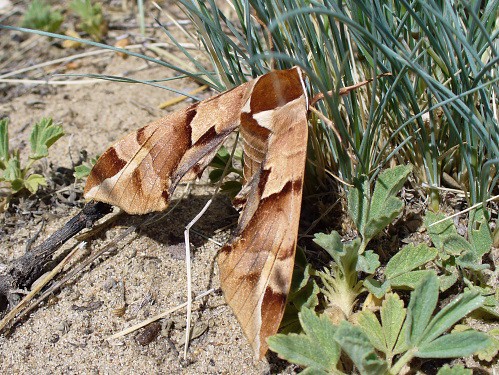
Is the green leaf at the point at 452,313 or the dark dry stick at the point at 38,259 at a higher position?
the dark dry stick at the point at 38,259

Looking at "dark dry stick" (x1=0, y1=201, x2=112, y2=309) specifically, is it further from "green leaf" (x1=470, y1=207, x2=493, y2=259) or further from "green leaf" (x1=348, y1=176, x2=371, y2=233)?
"green leaf" (x1=470, y1=207, x2=493, y2=259)

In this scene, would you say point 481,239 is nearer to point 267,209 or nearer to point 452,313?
point 452,313

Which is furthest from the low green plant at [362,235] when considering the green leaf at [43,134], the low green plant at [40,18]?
the low green plant at [40,18]

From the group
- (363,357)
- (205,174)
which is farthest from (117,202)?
(363,357)

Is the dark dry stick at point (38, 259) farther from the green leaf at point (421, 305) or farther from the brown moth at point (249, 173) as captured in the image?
the green leaf at point (421, 305)

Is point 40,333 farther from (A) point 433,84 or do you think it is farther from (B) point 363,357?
(A) point 433,84

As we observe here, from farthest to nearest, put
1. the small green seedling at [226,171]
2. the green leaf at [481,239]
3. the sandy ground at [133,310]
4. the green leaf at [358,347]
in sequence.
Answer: the small green seedling at [226,171] → the sandy ground at [133,310] → the green leaf at [481,239] → the green leaf at [358,347]

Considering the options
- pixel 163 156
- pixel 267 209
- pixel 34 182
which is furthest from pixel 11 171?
pixel 267 209

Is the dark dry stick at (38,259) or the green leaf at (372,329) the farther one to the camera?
the dark dry stick at (38,259)
